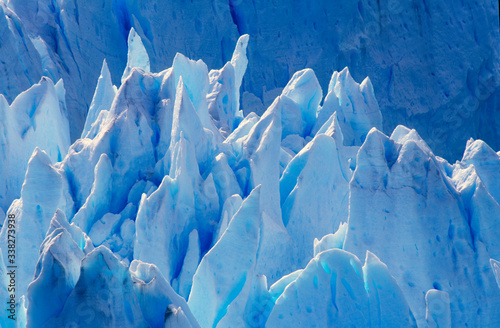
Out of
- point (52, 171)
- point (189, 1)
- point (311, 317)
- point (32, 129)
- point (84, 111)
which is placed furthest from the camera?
point (189, 1)

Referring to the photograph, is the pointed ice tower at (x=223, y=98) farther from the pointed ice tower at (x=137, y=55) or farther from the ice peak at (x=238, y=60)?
the pointed ice tower at (x=137, y=55)

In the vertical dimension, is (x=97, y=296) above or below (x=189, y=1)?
below

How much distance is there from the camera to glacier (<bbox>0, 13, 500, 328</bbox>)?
2.92 metres

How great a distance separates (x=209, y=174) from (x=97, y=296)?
276 cm

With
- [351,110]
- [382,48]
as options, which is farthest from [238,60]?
[382,48]

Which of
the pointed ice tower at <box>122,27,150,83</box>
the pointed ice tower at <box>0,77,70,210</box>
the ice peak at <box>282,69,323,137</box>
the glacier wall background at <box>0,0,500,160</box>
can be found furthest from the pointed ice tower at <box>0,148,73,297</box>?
the glacier wall background at <box>0,0,500,160</box>

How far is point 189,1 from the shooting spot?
1151 centimetres

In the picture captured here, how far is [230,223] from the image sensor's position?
4.02m

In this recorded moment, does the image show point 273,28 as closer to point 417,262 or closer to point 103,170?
point 103,170

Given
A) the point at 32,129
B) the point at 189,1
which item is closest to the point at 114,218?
the point at 32,129

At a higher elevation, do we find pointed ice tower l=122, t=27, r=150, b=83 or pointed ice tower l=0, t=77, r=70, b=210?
pointed ice tower l=122, t=27, r=150, b=83

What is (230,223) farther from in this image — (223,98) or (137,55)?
(137,55)

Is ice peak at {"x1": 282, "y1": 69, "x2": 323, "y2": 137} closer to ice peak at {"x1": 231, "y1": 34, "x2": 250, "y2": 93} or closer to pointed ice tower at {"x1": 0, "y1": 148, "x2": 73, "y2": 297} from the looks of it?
ice peak at {"x1": 231, "y1": 34, "x2": 250, "y2": 93}

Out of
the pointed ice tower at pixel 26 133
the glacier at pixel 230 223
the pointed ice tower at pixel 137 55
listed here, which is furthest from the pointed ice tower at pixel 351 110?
the pointed ice tower at pixel 26 133
